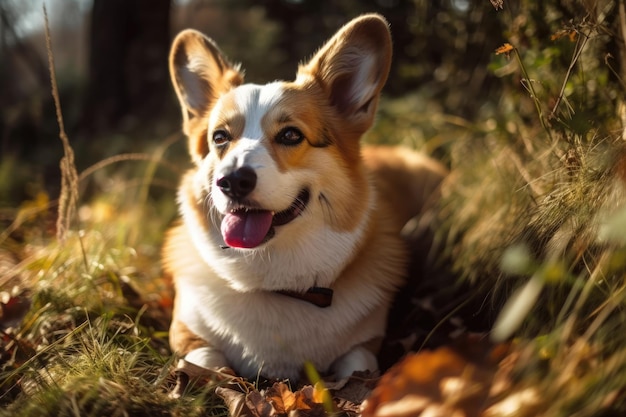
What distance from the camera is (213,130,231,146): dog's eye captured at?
94.7 inches

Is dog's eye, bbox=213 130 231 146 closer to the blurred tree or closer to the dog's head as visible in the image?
the dog's head

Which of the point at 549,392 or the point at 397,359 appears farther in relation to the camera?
the point at 397,359

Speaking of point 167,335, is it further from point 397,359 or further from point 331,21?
point 331,21

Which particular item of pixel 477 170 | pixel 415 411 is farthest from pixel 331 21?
pixel 415 411

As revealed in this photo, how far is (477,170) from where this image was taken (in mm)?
3541

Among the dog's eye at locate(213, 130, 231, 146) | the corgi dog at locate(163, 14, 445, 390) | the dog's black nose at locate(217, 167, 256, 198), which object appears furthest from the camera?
the dog's eye at locate(213, 130, 231, 146)

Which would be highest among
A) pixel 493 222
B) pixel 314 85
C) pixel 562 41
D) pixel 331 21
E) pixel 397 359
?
pixel 331 21

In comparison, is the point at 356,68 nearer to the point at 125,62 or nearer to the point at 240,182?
the point at 240,182

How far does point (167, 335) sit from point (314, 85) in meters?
1.30

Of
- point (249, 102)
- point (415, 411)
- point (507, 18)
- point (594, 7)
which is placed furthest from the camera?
point (507, 18)

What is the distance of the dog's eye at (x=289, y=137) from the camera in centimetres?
232

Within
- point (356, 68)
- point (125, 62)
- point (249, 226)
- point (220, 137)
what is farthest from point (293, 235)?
point (125, 62)

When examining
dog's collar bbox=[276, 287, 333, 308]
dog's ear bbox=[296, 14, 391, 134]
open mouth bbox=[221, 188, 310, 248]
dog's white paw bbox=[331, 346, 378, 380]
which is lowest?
dog's white paw bbox=[331, 346, 378, 380]

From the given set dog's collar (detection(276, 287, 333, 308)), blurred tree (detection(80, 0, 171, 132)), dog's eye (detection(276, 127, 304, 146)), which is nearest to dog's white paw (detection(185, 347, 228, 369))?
dog's collar (detection(276, 287, 333, 308))
